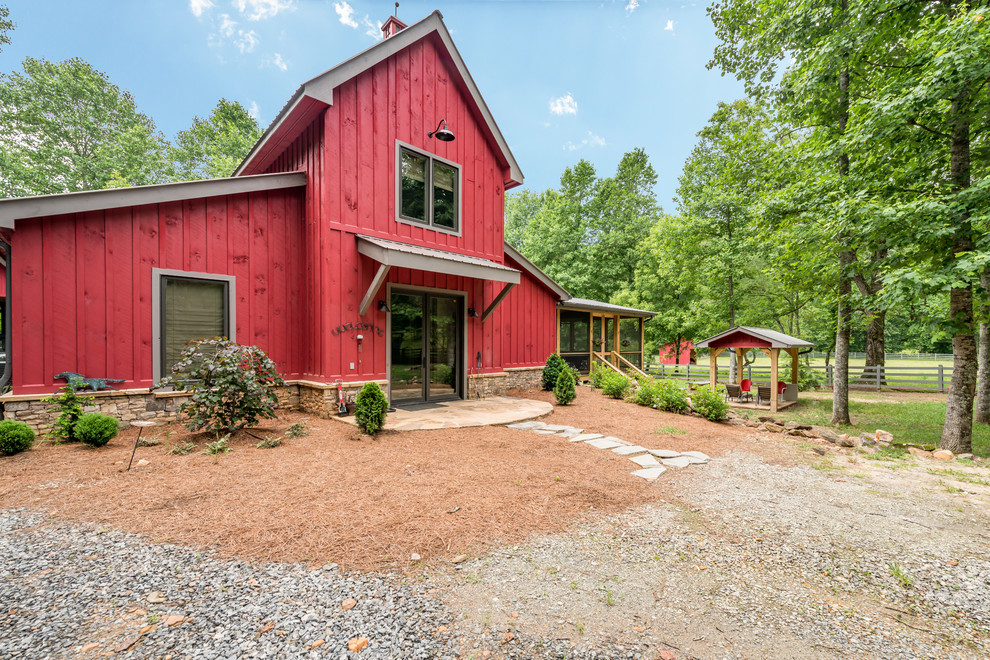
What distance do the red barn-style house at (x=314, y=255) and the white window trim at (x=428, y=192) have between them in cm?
3

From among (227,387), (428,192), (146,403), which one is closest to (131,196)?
(146,403)

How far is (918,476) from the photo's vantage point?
15.8 ft

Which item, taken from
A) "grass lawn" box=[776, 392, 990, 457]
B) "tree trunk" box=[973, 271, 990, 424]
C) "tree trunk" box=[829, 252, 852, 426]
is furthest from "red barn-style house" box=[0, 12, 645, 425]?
"tree trunk" box=[973, 271, 990, 424]

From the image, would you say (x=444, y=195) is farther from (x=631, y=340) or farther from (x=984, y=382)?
(x=631, y=340)

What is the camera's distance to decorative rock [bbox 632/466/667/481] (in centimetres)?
457

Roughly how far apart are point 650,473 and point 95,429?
6671 millimetres

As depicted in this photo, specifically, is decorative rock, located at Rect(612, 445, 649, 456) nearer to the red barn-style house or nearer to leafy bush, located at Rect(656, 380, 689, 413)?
leafy bush, located at Rect(656, 380, 689, 413)

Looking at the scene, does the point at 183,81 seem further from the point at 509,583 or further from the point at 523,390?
the point at 509,583

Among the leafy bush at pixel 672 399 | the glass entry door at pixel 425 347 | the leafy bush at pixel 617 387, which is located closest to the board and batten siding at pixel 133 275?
the glass entry door at pixel 425 347

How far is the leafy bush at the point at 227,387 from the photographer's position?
5.28 metres

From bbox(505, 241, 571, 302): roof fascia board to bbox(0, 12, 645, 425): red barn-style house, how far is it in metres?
0.89

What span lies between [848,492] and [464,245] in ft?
24.5

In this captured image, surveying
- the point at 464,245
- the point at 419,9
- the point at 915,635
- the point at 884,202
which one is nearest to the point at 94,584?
the point at 915,635

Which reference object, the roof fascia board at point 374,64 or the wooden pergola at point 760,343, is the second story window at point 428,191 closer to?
the roof fascia board at point 374,64
